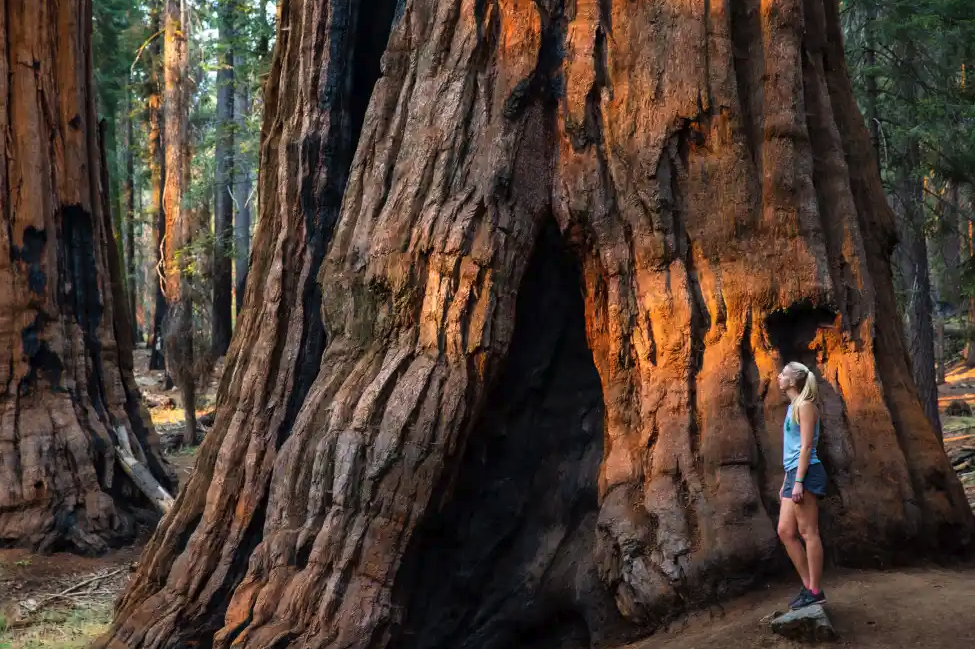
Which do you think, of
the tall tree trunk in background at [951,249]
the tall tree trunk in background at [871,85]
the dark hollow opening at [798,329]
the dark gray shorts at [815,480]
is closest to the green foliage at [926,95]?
the tall tree trunk in background at [871,85]

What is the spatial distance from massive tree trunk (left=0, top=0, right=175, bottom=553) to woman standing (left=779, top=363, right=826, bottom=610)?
8256mm

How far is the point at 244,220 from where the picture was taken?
30.3 meters

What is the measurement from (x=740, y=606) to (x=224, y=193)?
2701 centimetres

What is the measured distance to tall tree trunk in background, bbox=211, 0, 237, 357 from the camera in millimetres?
23203

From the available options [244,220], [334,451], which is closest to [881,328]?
[334,451]

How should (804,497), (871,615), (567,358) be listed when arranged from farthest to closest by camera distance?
(567,358)
(804,497)
(871,615)

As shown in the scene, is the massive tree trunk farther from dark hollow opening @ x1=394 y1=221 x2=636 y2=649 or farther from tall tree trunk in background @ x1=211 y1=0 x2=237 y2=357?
tall tree trunk in background @ x1=211 y1=0 x2=237 y2=357

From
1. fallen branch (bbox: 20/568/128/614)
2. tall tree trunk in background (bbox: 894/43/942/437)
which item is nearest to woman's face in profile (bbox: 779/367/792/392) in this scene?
fallen branch (bbox: 20/568/128/614)

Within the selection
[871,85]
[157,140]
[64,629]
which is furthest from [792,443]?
[157,140]

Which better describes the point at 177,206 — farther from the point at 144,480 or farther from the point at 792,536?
the point at 792,536

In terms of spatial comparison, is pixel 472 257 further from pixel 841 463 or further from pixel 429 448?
pixel 841 463

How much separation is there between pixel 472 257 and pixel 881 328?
2.96 meters

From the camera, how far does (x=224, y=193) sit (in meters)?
30.7

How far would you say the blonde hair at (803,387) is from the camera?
5.83 meters
